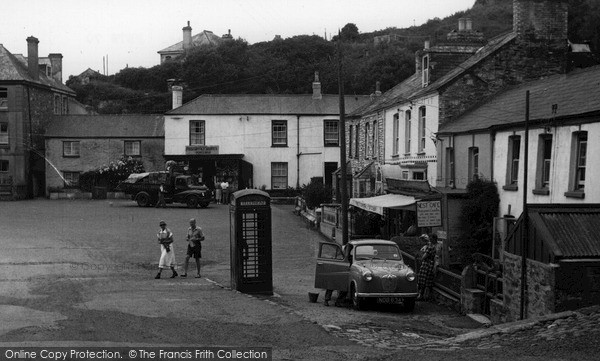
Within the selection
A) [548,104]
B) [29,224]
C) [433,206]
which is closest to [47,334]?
[433,206]

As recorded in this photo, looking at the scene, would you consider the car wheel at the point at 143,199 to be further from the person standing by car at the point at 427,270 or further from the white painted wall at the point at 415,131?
the person standing by car at the point at 427,270

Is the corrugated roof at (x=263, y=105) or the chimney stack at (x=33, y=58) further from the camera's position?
the chimney stack at (x=33, y=58)

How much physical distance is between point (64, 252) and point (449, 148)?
47.2 feet

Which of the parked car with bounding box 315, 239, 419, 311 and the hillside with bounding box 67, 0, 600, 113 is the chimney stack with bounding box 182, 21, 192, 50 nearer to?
the hillside with bounding box 67, 0, 600, 113

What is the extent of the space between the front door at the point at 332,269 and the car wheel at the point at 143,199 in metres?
28.4

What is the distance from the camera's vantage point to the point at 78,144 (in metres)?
56.6

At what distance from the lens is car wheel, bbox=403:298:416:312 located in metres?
16.8

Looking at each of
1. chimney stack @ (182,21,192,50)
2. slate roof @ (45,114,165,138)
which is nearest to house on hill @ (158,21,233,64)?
chimney stack @ (182,21,192,50)

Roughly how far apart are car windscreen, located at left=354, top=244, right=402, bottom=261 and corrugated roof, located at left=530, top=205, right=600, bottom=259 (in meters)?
4.47

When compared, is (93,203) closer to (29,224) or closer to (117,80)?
(29,224)

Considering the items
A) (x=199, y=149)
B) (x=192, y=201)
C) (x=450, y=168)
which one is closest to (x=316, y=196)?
(x=192, y=201)

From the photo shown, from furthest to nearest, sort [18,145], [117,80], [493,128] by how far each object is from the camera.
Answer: [117,80] → [18,145] → [493,128]

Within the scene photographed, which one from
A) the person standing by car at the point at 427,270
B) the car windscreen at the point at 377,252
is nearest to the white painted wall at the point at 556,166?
the person standing by car at the point at 427,270

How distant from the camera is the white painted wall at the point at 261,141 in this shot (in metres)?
55.0
